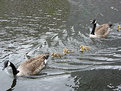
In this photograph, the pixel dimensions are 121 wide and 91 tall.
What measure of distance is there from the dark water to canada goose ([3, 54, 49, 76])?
269 millimetres

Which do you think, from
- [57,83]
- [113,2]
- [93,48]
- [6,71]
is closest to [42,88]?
[57,83]

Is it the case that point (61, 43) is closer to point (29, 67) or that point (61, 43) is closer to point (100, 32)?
point (100, 32)

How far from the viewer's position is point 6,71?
9055 millimetres

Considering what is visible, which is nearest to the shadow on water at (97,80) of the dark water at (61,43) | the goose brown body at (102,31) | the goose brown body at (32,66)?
the dark water at (61,43)

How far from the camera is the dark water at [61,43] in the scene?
8172 millimetres

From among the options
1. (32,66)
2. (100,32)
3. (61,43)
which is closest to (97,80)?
(32,66)

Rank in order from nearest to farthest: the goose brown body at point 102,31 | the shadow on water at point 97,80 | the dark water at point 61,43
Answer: the shadow on water at point 97,80 → the dark water at point 61,43 → the goose brown body at point 102,31

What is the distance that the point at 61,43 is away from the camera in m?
11.6

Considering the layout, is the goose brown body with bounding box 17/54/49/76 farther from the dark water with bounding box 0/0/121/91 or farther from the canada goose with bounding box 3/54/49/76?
the dark water with bounding box 0/0/121/91

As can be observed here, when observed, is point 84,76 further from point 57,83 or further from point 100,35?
point 100,35

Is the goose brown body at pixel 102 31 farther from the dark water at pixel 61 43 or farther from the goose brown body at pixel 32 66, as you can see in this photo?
the goose brown body at pixel 32 66

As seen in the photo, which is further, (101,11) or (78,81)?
(101,11)

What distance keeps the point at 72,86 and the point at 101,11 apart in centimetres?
1172

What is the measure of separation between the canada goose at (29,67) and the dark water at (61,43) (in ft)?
0.88
